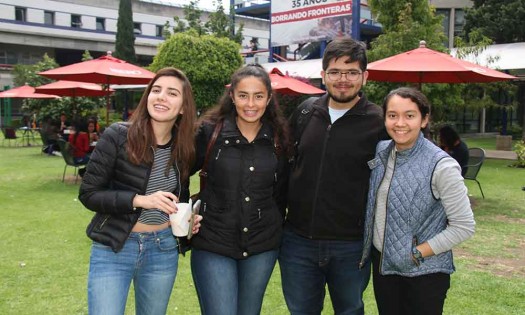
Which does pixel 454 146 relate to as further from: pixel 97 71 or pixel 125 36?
pixel 125 36

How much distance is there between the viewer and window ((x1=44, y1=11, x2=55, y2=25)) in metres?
41.5

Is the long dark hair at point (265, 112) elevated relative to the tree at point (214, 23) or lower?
lower

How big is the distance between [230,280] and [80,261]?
3.10 m

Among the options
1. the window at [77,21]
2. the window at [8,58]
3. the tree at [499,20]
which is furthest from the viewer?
the window at [77,21]

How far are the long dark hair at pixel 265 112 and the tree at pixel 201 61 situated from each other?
16.5 meters

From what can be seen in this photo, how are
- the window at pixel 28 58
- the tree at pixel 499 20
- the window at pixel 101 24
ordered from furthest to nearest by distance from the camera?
the window at pixel 101 24
the window at pixel 28 58
the tree at pixel 499 20

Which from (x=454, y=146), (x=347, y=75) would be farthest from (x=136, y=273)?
(x=454, y=146)

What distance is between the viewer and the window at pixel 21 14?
4012 centimetres

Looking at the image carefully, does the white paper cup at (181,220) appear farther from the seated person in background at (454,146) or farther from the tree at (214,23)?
the tree at (214,23)

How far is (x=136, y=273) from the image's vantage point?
103 inches

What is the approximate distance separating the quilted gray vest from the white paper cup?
3.34 ft

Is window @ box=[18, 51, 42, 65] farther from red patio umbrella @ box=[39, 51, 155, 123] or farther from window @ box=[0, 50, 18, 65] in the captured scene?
red patio umbrella @ box=[39, 51, 155, 123]

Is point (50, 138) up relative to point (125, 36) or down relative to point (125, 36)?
down

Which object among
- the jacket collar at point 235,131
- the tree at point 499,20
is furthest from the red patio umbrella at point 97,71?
the tree at point 499,20
